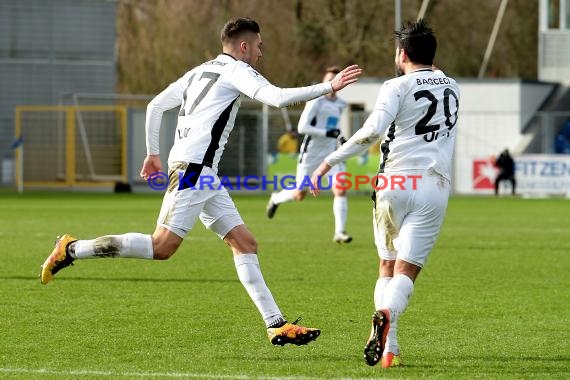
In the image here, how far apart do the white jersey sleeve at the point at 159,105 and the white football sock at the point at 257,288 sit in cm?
98

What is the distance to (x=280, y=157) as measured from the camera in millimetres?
38469

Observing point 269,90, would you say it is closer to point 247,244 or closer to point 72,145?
point 247,244

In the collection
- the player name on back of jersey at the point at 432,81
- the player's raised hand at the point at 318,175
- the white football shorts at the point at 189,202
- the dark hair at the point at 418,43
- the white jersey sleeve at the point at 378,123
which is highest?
the dark hair at the point at 418,43

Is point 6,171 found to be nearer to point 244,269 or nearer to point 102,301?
point 102,301

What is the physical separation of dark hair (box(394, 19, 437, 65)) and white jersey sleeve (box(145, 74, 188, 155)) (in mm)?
1550

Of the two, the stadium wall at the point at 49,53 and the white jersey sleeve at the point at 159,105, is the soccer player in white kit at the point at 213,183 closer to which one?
the white jersey sleeve at the point at 159,105

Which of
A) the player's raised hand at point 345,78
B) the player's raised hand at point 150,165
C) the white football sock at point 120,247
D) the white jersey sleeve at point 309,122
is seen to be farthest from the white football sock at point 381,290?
the white jersey sleeve at point 309,122

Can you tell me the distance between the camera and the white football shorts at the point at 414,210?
305 inches

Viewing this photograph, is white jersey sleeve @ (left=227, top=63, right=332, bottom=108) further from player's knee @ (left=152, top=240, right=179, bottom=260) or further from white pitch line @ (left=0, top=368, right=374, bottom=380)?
white pitch line @ (left=0, top=368, right=374, bottom=380)

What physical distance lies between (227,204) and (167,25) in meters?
43.0

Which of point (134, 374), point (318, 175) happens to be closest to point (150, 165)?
point (318, 175)

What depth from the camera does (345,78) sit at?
795cm

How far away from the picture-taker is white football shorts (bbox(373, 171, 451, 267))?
25.4ft

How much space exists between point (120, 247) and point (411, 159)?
1.97m
